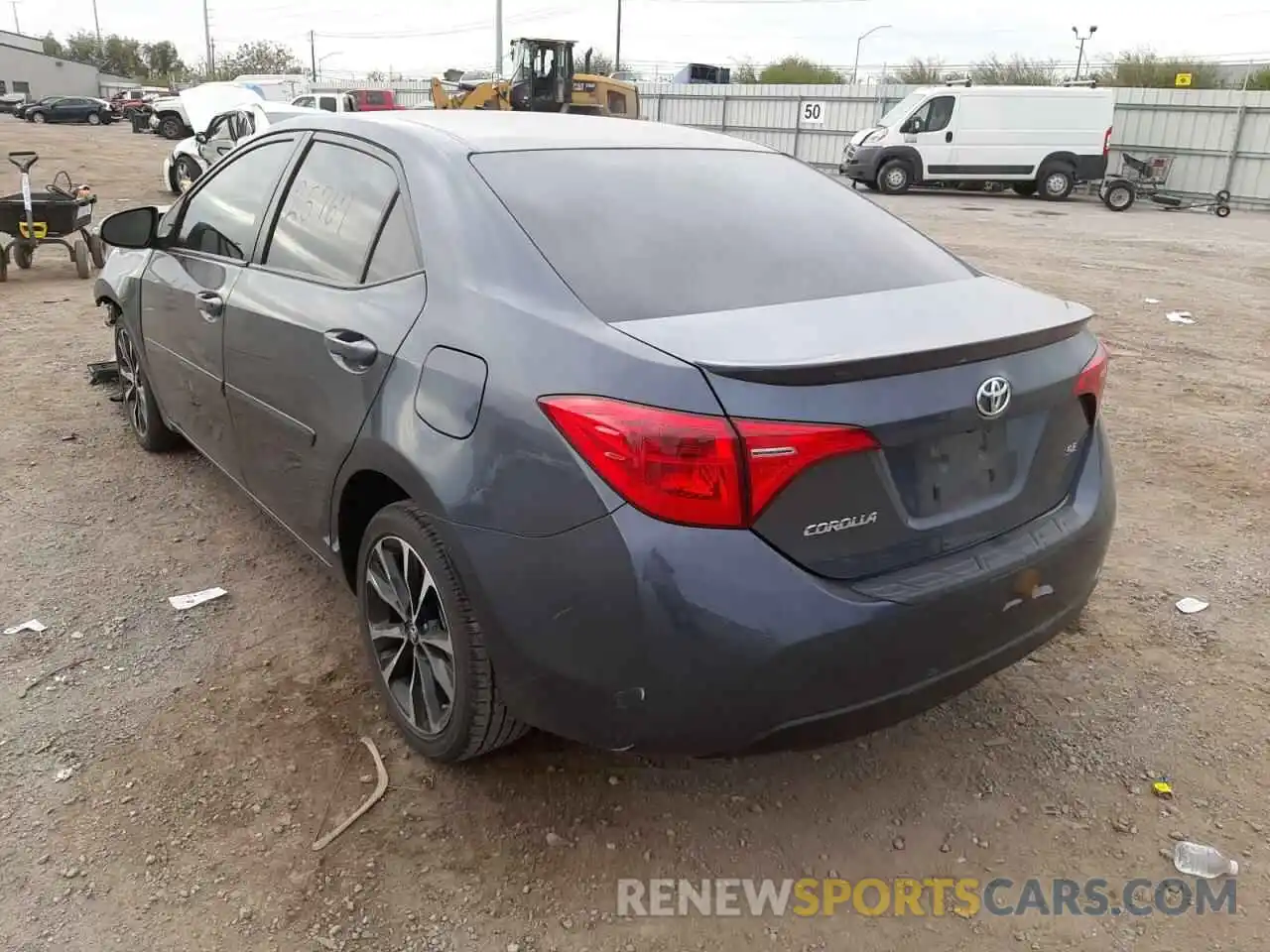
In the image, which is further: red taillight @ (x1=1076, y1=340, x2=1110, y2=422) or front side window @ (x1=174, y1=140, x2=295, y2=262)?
front side window @ (x1=174, y1=140, x2=295, y2=262)

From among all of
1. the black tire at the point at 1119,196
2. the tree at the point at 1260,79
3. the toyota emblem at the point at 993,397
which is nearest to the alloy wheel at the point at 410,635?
the toyota emblem at the point at 993,397

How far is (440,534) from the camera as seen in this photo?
7.69ft

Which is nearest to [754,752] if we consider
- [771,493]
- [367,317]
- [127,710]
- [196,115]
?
[771,493]

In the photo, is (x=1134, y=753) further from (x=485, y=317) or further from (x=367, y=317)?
(x=367, y=317)

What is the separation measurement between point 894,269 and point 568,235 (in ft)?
3.05

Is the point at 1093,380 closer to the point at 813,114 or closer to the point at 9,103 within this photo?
the point at 813,114

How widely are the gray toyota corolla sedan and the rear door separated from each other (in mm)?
14

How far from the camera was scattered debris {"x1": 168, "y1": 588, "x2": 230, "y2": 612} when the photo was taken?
354 centimetres

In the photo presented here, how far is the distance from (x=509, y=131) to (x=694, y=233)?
0.75 metres

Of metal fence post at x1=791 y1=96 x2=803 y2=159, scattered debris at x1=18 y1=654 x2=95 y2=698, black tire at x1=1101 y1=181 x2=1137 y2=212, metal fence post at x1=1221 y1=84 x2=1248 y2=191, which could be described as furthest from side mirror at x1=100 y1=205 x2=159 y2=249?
metal fence post at x1=791 y1=96 x2=803 y2=159

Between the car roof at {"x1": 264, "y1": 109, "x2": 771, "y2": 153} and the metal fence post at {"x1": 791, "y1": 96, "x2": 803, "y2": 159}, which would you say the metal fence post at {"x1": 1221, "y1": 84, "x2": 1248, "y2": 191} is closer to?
the metal fence post at {"x1": 791, "y1": 96, "x2": 803, "y2": 159}

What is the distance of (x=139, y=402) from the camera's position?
16.0ft

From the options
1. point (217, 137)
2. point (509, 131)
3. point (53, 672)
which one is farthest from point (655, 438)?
point (217, 137)

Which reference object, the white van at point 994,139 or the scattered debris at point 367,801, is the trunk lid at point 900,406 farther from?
the white van at point 994,139
